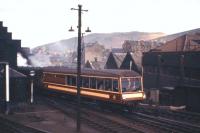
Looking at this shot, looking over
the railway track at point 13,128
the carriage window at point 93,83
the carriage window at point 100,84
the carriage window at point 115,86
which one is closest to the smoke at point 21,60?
the carriage window at point 93,83

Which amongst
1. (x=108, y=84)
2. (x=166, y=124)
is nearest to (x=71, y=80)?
(x=108, y=84)

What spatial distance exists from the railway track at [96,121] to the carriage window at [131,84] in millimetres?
2800

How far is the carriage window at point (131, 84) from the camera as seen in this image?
24.6 m

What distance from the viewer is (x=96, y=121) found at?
2303cm

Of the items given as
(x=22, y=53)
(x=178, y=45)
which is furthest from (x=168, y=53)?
(x=22, y=53)

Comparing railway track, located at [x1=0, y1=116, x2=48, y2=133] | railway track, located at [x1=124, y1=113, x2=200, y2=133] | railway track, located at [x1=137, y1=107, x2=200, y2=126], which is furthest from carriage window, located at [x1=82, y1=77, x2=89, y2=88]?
railway track, located at [x1=0, y1=116, x2=48, y2=133]

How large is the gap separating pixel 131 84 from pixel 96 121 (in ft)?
13.7

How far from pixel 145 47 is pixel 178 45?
22368 millimetres

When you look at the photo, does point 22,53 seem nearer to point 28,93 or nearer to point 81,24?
point 28,93

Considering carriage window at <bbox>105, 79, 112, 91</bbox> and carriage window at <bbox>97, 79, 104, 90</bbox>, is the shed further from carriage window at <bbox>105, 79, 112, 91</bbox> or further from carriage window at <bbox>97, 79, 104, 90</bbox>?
carriage window at <bbox>105, 79, 112, 91</bbox>

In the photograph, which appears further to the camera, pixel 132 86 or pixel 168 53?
pixel 168 53

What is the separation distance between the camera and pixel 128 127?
68.1 feet

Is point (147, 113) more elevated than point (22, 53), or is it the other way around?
point (22, 53)

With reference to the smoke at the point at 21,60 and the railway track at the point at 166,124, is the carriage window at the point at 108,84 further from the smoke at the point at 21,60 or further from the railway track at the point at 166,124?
the smoke at the point at 21,60
